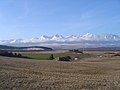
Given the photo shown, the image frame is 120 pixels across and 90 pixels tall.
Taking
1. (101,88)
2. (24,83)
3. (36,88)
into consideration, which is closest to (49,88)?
(36,88)

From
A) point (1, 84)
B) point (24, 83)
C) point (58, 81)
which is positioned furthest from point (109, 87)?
point (1, 84)

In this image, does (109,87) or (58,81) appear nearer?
(109,87)

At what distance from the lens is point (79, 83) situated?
75.0ft

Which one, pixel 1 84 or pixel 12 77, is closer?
pixel 1 84

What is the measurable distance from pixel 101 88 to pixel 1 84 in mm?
7211

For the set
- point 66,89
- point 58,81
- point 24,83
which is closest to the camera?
point 66,89

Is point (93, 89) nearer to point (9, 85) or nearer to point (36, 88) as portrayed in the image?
point (36, 88)

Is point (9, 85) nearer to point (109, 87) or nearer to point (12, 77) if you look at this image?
point (12, 77)

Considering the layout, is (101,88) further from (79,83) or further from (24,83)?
(24,83)

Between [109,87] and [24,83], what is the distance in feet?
20.6

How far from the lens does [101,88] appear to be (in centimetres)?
2130

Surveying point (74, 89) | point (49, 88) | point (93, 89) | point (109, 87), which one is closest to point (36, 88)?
point (49, 88)

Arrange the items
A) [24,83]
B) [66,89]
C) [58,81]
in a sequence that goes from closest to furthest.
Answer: [66,89] → [24,83] → [58,81]

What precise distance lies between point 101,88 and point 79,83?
7.11ft
